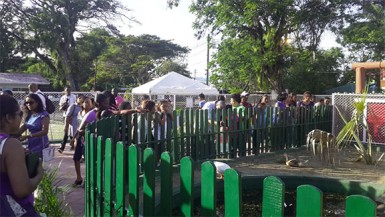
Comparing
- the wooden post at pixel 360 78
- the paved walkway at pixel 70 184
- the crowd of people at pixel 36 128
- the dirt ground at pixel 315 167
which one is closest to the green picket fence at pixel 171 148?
the crowd of people at pixel 36 128

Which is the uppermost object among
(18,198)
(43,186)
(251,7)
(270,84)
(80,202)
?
(251,7)

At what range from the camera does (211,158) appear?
26.7 feet

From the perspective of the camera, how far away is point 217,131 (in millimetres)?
8180

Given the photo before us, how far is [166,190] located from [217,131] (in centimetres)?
587

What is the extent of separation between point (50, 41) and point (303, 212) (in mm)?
38511

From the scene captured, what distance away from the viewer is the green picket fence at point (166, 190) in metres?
1.63

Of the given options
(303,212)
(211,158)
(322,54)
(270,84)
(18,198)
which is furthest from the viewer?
(322,54)

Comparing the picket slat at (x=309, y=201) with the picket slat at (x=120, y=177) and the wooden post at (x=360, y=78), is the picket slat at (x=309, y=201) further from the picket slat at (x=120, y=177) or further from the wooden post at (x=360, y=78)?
the wooden post at (x=360, y=78)

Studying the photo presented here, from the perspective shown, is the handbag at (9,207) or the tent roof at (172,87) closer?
the handbag at (9,207)

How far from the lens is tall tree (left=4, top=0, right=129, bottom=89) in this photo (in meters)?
36.5

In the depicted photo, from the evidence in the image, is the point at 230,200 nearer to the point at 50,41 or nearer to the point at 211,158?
the point at 211,158

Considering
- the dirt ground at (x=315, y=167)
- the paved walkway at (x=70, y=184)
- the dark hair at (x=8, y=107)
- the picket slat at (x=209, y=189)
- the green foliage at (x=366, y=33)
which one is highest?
the green foliage at (x=366, y=33)

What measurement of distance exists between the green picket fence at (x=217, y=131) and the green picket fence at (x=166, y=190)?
1.23 metres

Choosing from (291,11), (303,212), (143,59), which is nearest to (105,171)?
(303,212)
